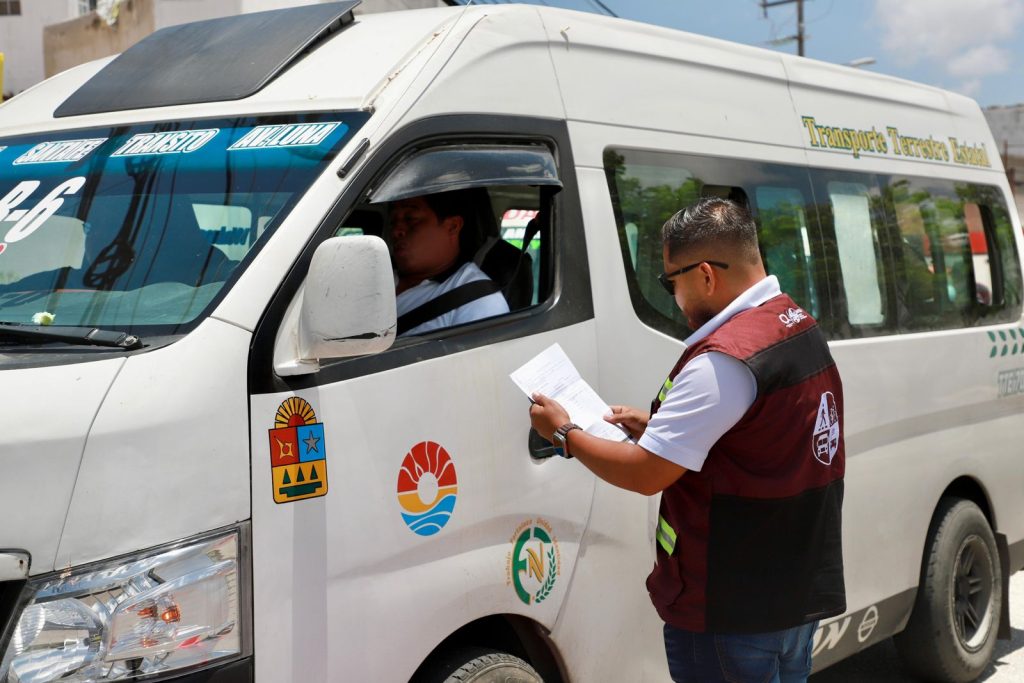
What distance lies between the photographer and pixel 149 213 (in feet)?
10.4

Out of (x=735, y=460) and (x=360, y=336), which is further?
(x=735, y=460)

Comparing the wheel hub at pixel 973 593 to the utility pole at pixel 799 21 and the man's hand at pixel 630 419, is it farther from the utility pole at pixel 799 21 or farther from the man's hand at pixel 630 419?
the utility pole at pixel 799 21

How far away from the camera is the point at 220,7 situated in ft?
44.6

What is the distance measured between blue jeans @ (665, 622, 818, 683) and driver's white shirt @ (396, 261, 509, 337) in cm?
103

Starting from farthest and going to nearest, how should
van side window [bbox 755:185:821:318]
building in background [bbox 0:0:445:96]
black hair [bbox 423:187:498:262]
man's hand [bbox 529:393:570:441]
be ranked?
building in background [bbox 0:0:445:96] → van side window [bbox 755:185:821:318] → black hair [bbox 423:187:498:262] → man's hand [bbox 529:393:570:441]

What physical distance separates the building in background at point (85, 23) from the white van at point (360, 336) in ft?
24.3

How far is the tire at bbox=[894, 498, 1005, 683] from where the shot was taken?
18.0ft

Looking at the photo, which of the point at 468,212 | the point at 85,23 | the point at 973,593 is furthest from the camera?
the point at 85,23

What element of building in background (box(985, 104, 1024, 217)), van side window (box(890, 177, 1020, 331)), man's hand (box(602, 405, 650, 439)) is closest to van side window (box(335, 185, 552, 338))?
man's hand (box(602, 405, 650, 439))

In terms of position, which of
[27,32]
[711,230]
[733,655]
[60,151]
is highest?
[27,32]

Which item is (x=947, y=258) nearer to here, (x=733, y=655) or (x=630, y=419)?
(x=630, y=419)

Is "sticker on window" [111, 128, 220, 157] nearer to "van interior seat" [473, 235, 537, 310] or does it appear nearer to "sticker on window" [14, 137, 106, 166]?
"sticker on window" [14, 137, 106, 166]

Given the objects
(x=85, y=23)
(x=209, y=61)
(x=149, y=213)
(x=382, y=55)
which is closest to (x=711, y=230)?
(x=382, y=55)

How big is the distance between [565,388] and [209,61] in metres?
1.50
